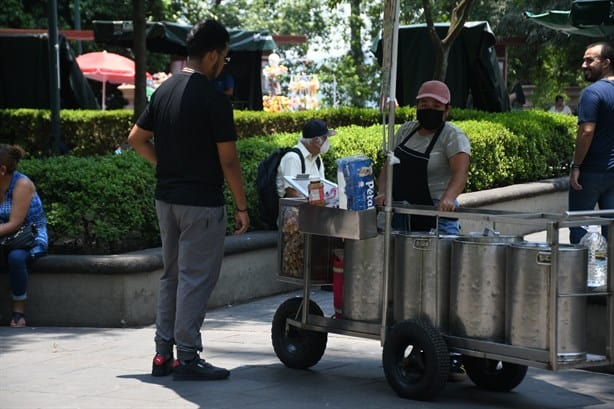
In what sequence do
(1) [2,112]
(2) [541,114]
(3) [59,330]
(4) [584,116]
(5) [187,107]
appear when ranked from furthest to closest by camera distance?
1. (1) [2,112]
2. (2) [541,114]
3. (3) [59,330]
4. (4) [584,116]
5. (5) [187,107]

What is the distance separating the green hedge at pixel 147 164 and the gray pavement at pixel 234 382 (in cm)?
110

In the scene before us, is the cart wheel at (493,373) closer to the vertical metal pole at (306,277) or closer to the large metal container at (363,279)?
the large metal container at (363,279)

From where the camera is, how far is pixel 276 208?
906cm

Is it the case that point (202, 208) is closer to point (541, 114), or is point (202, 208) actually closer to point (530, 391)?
point (530, 391)

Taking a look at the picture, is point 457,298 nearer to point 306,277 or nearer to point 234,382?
point 306,277

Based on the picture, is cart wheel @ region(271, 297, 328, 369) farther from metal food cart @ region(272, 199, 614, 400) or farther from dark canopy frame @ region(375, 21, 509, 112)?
dark canopy frame @ region(375, 21, 509, 112)

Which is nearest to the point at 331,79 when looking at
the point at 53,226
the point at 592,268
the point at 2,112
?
the point at 2,112

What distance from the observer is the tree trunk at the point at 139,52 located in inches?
523

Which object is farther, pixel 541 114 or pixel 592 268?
pixel 541 114

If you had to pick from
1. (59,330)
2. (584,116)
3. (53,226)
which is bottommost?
(59,330)

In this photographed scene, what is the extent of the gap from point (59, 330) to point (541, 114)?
10127 mm

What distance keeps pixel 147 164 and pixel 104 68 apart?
2088 cm

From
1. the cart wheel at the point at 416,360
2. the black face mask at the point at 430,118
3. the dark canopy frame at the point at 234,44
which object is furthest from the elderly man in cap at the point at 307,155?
the dark canopy frame at the point at 234,44

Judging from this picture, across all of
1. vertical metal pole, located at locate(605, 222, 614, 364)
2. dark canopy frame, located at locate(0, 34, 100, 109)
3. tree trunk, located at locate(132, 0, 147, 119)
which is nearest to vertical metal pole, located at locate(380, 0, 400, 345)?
vertical metal pole, located at locate(605, 222, 614, 364)
